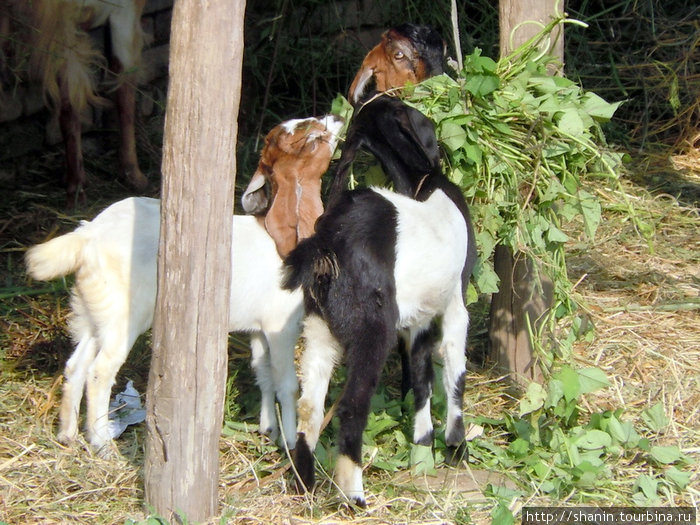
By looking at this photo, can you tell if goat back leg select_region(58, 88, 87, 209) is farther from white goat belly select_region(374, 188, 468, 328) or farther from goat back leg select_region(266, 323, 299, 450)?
white goat belly select_region(374, 188, 468, 328)

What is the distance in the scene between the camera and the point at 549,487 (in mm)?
3689

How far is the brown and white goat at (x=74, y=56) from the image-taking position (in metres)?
5.64

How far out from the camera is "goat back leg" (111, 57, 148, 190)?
644cm

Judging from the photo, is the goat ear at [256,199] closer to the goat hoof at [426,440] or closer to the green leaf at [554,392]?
the goat hoof at [426,440]

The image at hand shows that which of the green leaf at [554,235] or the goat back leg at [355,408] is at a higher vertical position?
the green leaf at [554,235]

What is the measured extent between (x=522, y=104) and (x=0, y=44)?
3505 millimetres

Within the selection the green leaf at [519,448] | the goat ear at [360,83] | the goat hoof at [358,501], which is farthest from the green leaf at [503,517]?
the goat ear at [360,83]

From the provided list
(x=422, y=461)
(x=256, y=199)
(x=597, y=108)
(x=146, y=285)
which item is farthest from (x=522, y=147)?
(x=146, y=285)

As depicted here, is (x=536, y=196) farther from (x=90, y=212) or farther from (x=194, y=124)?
(x=90, y=212)

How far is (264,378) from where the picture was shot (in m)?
4.27

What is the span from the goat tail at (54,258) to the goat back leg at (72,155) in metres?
2.36

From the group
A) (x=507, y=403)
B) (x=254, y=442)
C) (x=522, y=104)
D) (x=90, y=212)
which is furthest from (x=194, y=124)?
(x=90, y=212)

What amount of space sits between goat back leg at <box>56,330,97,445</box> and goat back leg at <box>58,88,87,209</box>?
2210 mm

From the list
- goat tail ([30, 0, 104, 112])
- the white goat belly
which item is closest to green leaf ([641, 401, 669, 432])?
the white goat belly
